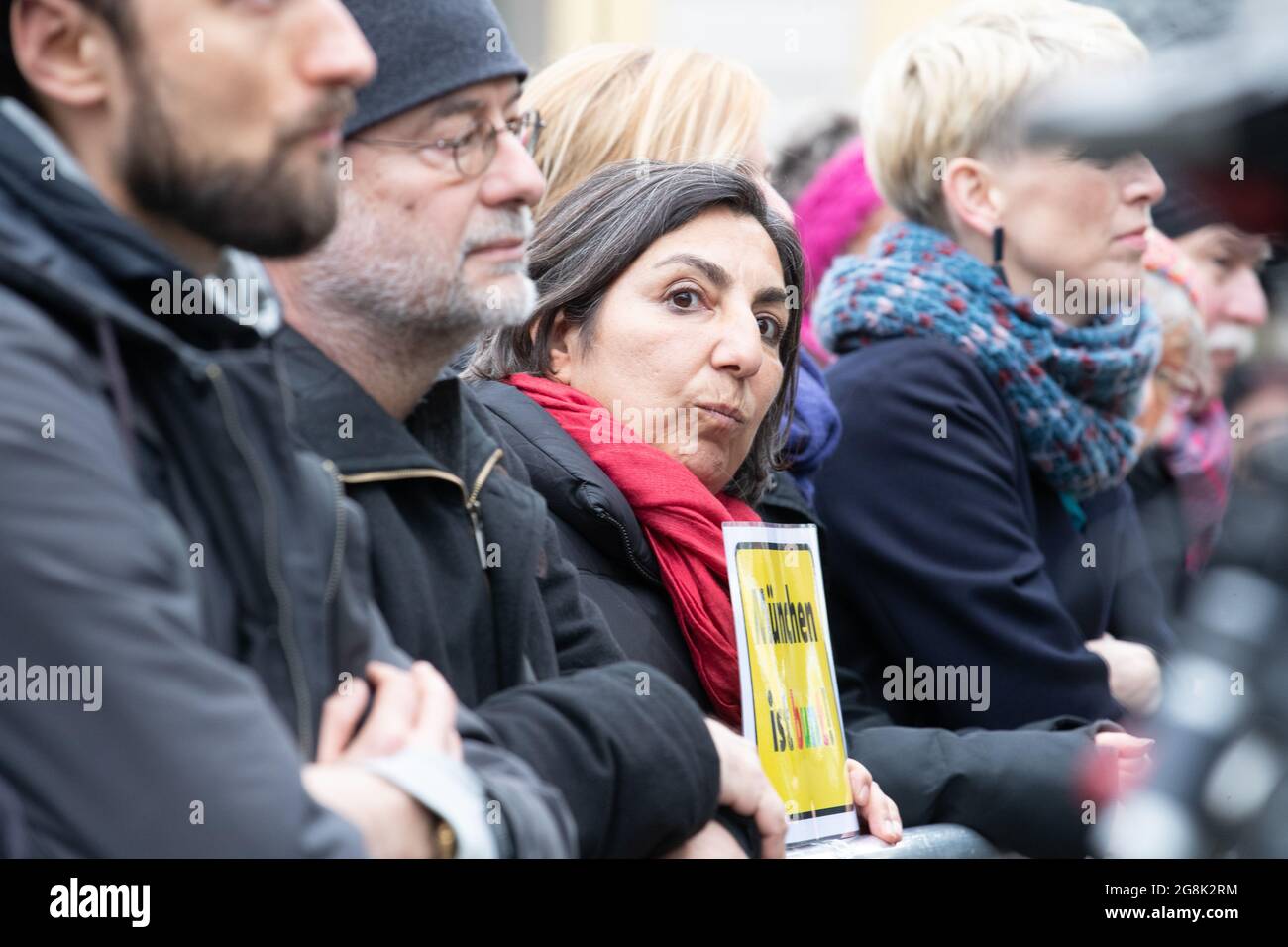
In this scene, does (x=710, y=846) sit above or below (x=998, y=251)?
below

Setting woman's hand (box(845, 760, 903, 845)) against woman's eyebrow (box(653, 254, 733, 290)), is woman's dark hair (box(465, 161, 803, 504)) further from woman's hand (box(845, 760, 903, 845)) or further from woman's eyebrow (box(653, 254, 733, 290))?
woman's hand (box(845, 760, 903, 845))

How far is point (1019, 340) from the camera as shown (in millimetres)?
4195

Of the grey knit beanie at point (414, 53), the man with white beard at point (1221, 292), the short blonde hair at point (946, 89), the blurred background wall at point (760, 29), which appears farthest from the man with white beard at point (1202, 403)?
the blurred background wall at point (760, 29)

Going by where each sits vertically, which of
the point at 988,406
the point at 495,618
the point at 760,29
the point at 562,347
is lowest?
the point at 495,618

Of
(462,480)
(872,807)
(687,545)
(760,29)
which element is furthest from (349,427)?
(760,29)

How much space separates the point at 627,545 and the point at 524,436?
0.88ft

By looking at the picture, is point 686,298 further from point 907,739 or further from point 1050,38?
point 1050,38

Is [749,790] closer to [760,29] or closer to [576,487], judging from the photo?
[576,487]

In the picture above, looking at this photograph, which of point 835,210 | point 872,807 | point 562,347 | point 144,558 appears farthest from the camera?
point 835,210

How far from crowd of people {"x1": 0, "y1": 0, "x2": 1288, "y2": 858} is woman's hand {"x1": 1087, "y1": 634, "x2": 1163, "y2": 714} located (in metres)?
0.01

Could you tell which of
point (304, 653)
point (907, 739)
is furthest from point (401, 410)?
point (907, 739)

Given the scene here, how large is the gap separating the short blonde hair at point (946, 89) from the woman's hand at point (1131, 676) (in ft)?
3.72

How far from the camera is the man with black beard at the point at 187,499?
5.45ft

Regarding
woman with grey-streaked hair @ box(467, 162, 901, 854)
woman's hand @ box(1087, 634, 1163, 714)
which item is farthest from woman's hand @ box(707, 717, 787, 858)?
woman's hand @ box(1087, 634, 1163, 714)
